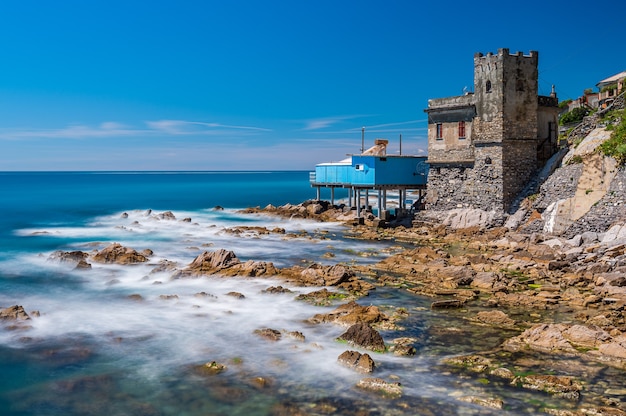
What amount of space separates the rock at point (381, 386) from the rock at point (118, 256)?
61.5 feet

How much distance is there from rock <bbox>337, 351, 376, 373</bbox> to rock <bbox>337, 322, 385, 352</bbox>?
107cm

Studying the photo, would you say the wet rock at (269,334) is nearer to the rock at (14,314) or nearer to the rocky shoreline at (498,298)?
the rocky shoreline at (498,298)

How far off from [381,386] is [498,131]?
85.1 ft

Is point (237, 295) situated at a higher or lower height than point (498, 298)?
higher

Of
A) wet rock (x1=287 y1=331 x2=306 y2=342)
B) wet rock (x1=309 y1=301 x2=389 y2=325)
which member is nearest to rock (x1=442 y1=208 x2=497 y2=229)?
wet rock (x1=309 y1=301 x2=389 y2=325)

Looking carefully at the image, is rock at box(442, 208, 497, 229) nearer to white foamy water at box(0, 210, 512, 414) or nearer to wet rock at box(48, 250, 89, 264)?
white foamy water at box(0, 210, 512, 414)

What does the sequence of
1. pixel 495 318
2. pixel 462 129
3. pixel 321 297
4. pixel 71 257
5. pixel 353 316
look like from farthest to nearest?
pixel 462 129
pixel 71 257
pixel 321 297
pixel 353 316
pixel 495 318

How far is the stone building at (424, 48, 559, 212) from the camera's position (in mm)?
34562

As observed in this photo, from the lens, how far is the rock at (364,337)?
1503cm

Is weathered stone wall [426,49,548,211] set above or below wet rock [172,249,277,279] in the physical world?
above

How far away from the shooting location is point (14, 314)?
724 inches

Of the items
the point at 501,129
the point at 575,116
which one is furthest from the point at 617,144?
the point at 575,116

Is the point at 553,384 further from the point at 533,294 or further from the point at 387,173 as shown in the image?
the point at 387,173

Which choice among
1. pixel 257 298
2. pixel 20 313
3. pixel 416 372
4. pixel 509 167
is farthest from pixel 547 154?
pixel 20 313
